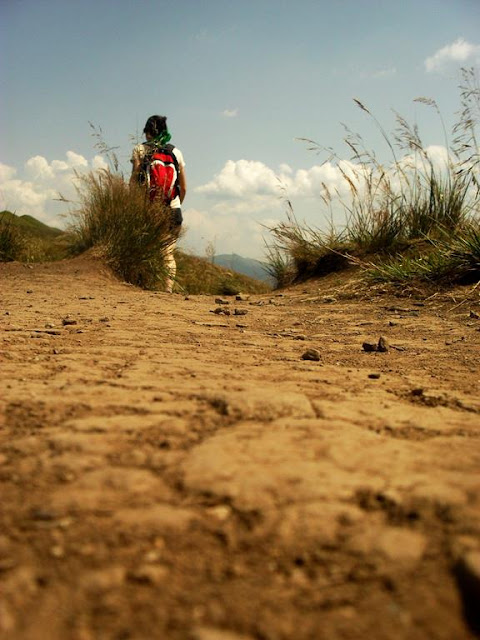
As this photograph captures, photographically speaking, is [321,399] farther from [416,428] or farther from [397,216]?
[397,216]

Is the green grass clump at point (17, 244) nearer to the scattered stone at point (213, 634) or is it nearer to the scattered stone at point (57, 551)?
the scattered stone at point (57, 551)

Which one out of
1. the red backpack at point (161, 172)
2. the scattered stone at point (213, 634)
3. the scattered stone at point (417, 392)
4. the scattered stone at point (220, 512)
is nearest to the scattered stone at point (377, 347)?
the scattered stone at point (417, 392)

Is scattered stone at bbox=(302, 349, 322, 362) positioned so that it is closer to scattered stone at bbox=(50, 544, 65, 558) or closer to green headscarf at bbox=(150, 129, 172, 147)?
scattered stone at bbox=(50, 544, 65, 558)

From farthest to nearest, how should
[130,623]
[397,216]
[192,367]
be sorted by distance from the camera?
[397,216] → [192,367] → [130,623]

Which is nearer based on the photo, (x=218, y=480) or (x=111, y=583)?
(x=111, y=583)

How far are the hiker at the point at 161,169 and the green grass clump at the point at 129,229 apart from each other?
0.11 m

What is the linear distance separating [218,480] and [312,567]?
0.26 meters

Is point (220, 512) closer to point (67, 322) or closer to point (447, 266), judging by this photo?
point (67, 322)

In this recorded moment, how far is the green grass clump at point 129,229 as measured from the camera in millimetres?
5527

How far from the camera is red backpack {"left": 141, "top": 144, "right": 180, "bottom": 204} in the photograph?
18.3 feet

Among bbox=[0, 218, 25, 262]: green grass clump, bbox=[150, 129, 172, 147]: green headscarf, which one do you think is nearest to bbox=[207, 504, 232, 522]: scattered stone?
bbox=[150, 129, 172, 147]: green headscarf

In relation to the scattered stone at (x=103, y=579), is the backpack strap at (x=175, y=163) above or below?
above

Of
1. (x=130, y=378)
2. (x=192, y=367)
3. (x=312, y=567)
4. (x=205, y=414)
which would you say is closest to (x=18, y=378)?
(x=130, y=378)

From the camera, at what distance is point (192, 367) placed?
72.7 inches
